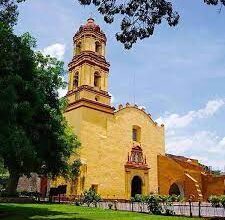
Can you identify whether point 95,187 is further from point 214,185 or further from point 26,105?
point 26,105

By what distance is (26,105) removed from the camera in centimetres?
1453

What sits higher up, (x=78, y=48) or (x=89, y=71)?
(x=78, y=48)

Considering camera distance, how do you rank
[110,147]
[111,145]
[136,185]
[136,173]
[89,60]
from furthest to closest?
1. [136,185]
2. [136,173]
3. [89,60]
4. [111,145]
5. [110,147]

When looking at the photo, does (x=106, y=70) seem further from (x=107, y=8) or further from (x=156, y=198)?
(x=107, y=8)

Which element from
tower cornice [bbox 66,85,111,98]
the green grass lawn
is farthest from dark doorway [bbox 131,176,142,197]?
the green grass lawn

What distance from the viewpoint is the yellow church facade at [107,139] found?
34500mm

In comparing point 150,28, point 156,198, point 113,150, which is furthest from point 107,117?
point 150,28

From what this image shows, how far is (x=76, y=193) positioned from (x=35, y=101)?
18.4 metres

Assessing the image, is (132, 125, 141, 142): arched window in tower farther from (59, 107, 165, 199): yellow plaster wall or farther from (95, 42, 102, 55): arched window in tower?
(95, 42, 102, 55): arched window in tower

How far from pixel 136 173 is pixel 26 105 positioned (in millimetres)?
25249

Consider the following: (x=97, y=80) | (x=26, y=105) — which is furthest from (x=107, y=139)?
(x=26, y=105)

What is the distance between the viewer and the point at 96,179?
3406 cm

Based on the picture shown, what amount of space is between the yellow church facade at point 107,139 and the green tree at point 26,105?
1432cm

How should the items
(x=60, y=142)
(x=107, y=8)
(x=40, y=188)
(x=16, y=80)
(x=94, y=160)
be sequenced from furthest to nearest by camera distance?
(x=40, y=188) < (x=94, y=160) < (x=60, y=142) < (x=16, y=80) < (x=107, y=8)
